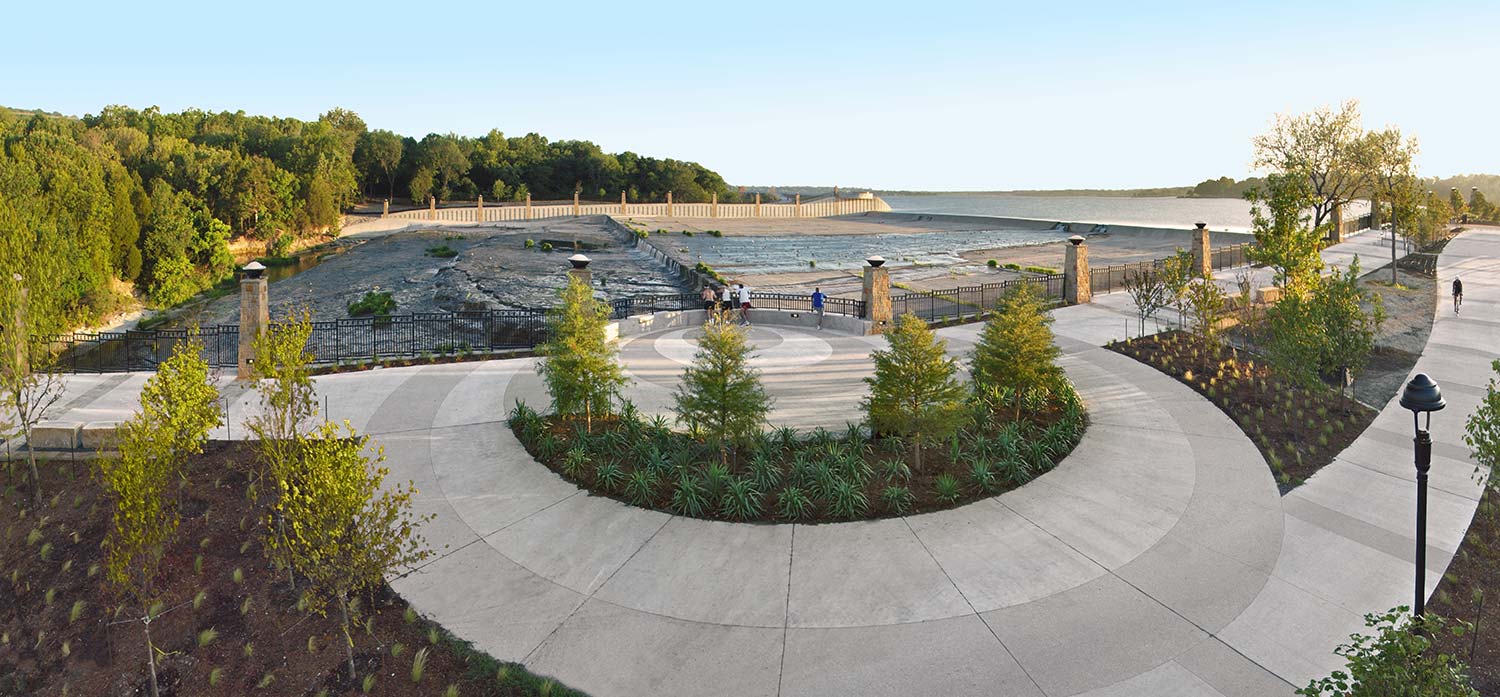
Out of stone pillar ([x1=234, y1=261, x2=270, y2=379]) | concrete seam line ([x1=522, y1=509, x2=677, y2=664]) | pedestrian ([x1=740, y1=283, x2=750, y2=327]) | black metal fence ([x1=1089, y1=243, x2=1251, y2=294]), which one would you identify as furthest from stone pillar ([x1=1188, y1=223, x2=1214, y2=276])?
stone pillar ([x1=234, y1=261, x2=270, y2=379])

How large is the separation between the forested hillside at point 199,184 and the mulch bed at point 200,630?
4.61 m

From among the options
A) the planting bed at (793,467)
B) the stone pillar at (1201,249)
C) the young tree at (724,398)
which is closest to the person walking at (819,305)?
the planting bed at (793,467)

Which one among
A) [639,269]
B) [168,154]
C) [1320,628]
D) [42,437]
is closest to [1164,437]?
[1320,628]

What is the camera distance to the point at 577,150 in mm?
121688

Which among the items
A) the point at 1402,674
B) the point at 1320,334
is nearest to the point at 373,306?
the point at 1320,334

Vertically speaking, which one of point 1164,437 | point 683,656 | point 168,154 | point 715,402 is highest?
point 168,154

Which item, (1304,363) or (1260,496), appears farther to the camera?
(1304,363)

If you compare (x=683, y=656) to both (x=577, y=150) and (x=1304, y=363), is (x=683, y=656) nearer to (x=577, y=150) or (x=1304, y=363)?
(x=1304, y=363)

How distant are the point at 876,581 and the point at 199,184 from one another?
64.4 metres

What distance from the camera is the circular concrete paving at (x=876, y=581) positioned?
7645mm

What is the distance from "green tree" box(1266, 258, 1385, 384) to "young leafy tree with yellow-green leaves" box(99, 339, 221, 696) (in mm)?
17685

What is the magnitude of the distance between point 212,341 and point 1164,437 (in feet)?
110

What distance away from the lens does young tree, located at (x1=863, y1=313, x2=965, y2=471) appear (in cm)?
1234

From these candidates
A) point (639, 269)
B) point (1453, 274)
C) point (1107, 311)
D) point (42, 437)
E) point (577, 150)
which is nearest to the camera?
point (42, 437)
